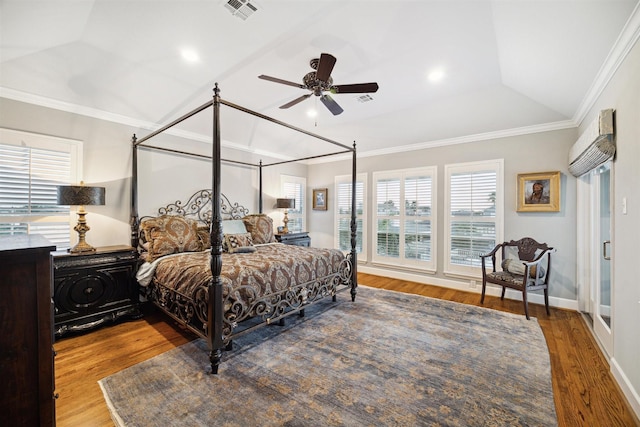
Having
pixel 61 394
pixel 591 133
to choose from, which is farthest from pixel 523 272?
pixel 61 394

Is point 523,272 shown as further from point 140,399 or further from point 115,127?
point 115,127

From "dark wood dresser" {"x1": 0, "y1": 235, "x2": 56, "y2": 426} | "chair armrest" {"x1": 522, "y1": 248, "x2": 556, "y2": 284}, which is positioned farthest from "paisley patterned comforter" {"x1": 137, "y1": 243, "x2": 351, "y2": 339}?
"chair armrest" {"x1": 522, "y1": 248, "x2": 556, "y2": 284}

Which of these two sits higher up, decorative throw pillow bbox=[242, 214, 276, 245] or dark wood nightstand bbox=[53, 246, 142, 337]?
decorative throw pillow bbox=[242, 214, 276, 245]

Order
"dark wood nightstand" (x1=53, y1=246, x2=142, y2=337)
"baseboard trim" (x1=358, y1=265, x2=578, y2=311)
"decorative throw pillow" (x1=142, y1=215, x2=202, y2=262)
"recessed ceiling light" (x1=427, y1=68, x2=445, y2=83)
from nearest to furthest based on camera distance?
1. "dark wood nightstand" (x1=53, y1=246, x2=142, y2=337)
2. "recessed ceiling light" (x1=427, y1=68, x2=445, y2=83)
3. "decorative throw pillow" (x1=142, y1=215, x2=202, y2=262)
4. "baseboard trim" (x1=358, y1=265, x2=578, y2=311)

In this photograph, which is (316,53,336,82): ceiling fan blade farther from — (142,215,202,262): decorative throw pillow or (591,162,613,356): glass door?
(591,162,613,356): glass door

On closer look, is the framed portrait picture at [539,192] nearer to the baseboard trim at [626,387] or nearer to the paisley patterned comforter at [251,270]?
the baseboard trim at [626,387]

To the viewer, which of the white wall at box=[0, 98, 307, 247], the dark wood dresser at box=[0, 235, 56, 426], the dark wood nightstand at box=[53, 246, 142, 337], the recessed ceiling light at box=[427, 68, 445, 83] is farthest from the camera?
the recessed ceiling light at box=[427, 68, 445, 83]

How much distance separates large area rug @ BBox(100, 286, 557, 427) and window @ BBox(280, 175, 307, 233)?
339cm

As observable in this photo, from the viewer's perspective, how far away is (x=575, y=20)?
2074 mm

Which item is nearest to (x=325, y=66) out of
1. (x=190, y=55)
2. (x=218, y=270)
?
(x=190, y=55)

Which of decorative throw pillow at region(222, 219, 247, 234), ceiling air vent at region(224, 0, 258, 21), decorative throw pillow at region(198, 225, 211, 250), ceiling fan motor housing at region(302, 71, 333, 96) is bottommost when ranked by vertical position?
decorative throw pillow at region(198, 225, 211, 250)

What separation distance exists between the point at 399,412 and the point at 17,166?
14.2 feet

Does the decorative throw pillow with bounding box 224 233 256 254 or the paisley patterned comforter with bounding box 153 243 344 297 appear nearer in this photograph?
the paisley patterned comforter with bounding box 153 243 344 297

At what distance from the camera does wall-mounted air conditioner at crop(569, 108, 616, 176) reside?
89.0 inches
